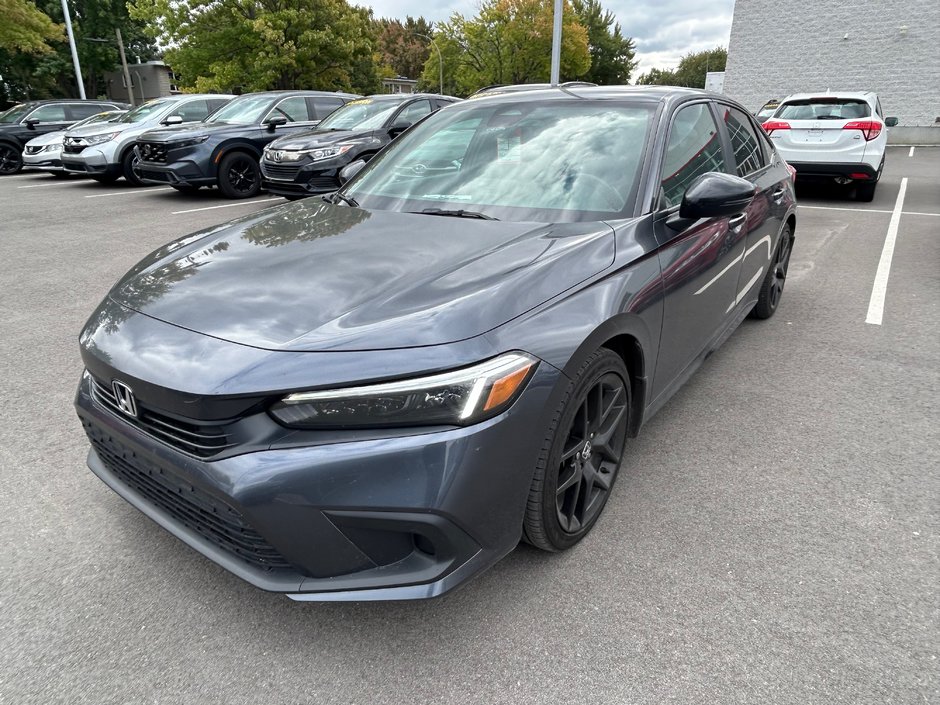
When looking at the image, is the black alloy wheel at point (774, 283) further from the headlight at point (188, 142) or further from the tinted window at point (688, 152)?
the headlight at point (188, 142)

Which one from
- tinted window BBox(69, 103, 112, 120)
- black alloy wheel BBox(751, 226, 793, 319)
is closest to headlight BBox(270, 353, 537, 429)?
black alloy wheel BBox(751, 226, 793, 319)

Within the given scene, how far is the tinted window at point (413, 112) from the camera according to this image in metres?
9.95

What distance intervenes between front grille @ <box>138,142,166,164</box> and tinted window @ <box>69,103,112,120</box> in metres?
7.20

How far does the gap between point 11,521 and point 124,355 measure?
120 cm

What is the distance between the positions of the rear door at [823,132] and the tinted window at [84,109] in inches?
615

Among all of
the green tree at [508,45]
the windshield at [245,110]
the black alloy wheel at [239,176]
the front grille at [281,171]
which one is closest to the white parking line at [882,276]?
the front grille at [281,171]

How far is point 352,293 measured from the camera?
197cm

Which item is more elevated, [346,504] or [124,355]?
[124,355]

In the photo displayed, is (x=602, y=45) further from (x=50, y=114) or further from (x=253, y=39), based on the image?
(x=50, y=114)

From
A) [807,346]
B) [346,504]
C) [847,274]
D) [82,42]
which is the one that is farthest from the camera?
[82,42]

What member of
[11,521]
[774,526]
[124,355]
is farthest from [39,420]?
[774,526]

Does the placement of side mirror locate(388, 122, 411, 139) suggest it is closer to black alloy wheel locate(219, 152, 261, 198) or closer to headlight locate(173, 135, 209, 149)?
black alloy wheel locate(219, 152, 261, 198)

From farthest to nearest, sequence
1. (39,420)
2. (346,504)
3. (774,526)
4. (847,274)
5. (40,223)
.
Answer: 1. (40,223)
2. (847,274)
3. (39,420)
4. (774,526)
5. (346,504)

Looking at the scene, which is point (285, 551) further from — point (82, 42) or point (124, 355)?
point (82, 42)
